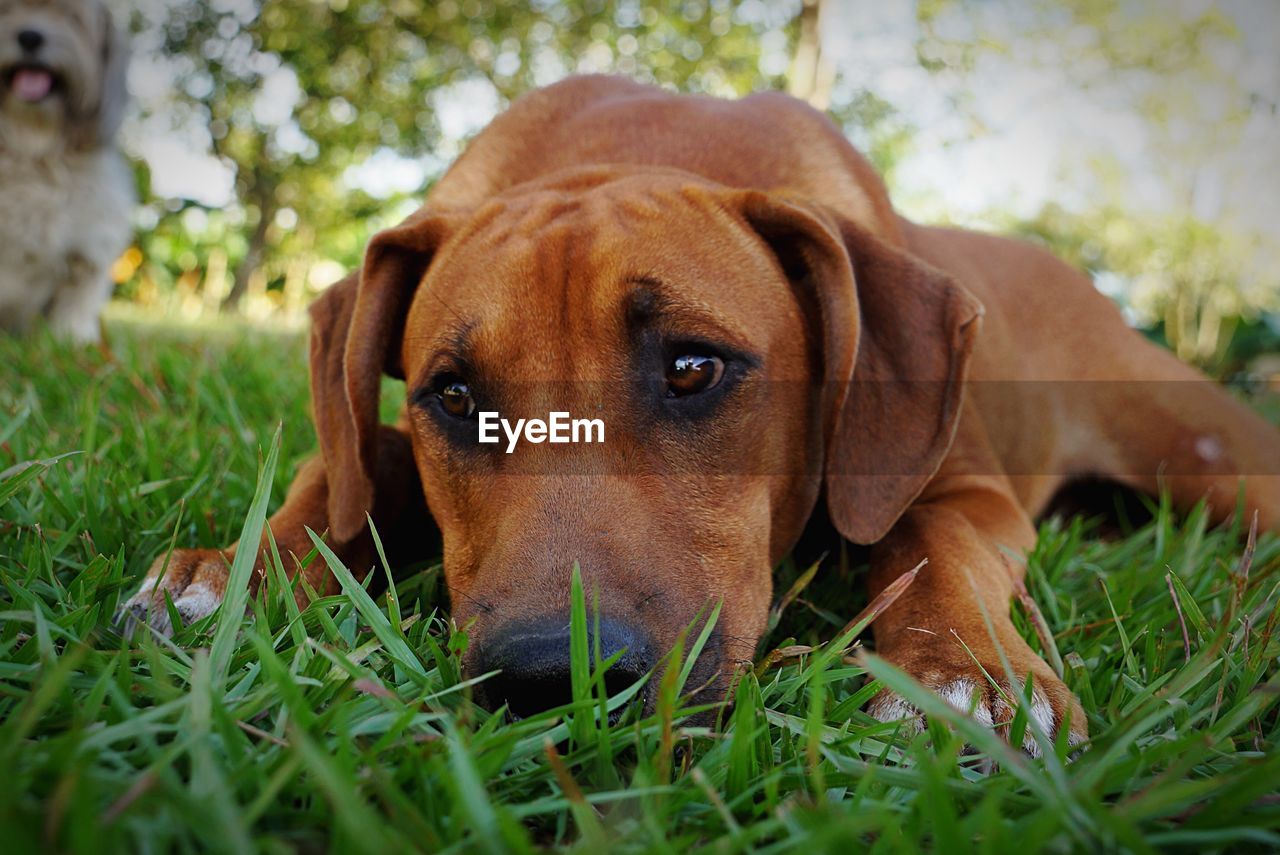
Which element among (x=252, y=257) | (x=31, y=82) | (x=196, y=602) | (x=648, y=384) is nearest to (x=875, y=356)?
(x=648, y=384)

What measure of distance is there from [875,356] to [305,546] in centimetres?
138

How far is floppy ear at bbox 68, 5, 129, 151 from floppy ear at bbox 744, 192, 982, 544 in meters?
6.67

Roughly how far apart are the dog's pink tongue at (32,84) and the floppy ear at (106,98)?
0.24 meters

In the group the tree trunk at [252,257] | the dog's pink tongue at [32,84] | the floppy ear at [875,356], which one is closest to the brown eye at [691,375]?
the floppy ear at [875,356]

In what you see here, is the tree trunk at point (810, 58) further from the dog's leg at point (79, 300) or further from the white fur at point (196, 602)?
the white fur at point (196, 602)

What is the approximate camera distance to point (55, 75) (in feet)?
22.1

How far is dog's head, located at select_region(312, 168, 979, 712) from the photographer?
1.71m

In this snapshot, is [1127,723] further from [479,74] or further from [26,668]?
[479,74]

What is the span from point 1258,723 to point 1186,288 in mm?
14476

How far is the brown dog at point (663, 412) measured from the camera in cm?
166

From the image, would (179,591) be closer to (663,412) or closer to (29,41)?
(663,412)

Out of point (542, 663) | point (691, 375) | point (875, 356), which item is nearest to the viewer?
point (542, 663)

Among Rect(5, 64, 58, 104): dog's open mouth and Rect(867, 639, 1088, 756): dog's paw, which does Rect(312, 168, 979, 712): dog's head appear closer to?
Rect(867, 639, 1088, 756): dog's paw

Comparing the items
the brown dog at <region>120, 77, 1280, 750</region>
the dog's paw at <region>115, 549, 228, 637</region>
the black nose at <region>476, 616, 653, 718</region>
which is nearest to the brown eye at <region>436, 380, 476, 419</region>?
the brown dog at <region>120, 77, 1280, 750</region>
